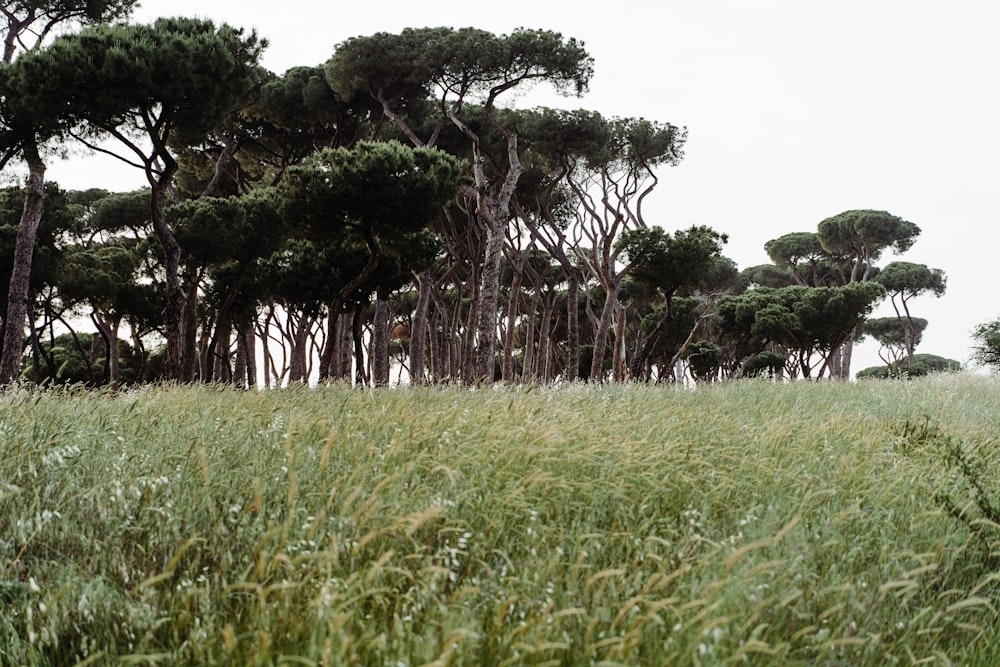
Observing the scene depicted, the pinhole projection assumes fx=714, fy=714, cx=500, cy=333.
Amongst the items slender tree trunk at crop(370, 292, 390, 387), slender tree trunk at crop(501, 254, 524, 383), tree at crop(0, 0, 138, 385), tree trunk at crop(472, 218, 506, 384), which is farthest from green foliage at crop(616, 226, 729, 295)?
tree at crop(0, 0, 138, 385)

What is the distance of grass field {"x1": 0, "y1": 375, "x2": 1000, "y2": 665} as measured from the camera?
2707mm

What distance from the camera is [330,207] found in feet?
59.9

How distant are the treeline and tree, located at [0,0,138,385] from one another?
66mm

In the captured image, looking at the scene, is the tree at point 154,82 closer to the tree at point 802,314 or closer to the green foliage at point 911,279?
the tree at point 802,314

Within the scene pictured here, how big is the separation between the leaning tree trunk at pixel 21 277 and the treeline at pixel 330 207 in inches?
2.2

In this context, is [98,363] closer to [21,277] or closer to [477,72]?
[21,277]

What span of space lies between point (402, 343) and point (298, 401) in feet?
146

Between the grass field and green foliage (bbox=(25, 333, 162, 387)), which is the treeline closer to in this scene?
green foliage (bbox=(25, 333, 162, 387))

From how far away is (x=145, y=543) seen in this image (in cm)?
363

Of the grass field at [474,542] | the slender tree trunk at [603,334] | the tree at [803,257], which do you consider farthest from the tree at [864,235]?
the grass field at [474,542]

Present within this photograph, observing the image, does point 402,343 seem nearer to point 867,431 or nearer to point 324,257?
point 324,257

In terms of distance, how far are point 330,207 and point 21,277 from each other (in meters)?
8.09

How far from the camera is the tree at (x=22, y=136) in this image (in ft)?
52.5

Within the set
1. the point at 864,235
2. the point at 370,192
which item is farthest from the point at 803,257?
the point at 370,192
